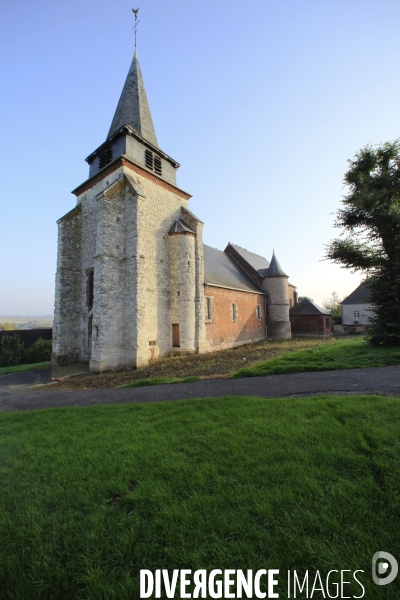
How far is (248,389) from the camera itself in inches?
266

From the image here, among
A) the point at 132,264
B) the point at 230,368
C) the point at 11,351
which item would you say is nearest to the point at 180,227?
the point at 132,264

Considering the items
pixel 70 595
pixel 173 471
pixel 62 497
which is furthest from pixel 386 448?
pixel 62 497

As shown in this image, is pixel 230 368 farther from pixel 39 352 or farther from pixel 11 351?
pixel 11 351

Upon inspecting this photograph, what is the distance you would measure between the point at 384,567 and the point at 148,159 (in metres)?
18.7

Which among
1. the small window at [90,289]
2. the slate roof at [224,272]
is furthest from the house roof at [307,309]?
the small window at [90,289]

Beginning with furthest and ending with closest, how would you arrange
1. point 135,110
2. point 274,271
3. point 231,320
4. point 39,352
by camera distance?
1. point 274,271
2. point 231,320
3. point 39,352
4. point 135,110

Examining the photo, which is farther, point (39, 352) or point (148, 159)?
point (39, 352)

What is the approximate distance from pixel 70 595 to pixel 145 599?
539 mm

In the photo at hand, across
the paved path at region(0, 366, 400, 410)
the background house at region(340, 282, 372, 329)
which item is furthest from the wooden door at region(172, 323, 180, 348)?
the background house at region(340, 282, 372, 329)

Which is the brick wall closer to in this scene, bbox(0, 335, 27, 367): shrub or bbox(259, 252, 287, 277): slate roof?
bbox(259, 252, 287, 277): slate roof

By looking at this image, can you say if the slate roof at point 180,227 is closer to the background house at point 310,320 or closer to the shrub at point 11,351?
the shrub at point 11,351

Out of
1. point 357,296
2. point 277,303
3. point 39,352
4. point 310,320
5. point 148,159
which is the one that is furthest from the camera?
point 357,296

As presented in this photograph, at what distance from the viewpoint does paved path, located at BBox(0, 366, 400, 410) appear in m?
6.25

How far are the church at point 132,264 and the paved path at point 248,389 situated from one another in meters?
5.08
